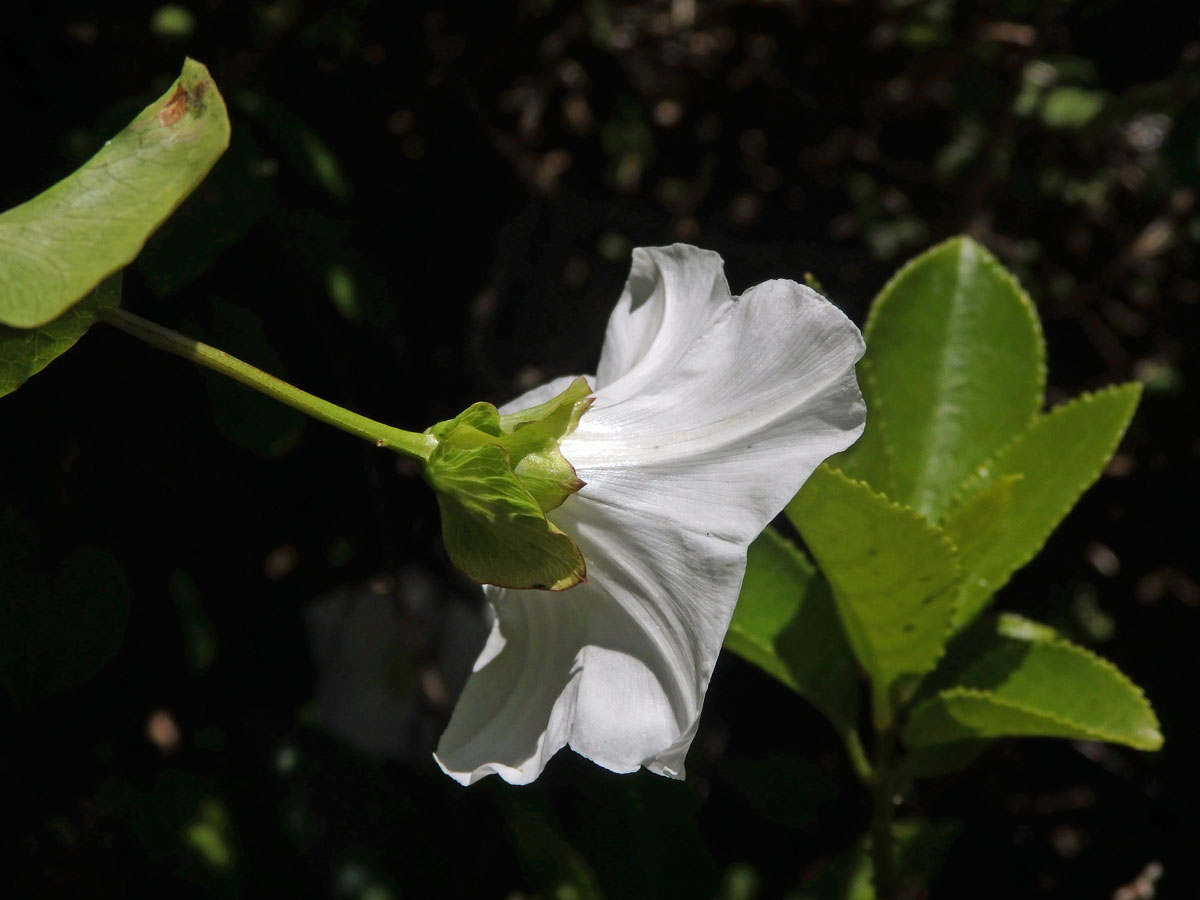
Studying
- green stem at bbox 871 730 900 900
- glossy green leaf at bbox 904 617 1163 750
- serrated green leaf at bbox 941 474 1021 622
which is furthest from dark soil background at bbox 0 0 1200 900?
serrated green leaf at bbox 941 474 1021 622

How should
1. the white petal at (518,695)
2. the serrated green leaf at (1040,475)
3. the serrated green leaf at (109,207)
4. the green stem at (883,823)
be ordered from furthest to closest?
the green stem at (883,823) < the serrated green leaf at (1040,475) < the white petal at (518,695) < the serrated green leaf at (109,207)

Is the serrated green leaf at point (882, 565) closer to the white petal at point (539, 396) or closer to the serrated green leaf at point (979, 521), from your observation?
the serrated green leaf at point (979, 521)

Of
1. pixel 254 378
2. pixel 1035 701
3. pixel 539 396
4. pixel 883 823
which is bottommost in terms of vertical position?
pixel 883 823

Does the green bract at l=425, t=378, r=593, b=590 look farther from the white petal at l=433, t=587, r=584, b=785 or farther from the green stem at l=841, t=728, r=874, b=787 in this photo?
the green stem at l=841, t=728, r=874, b=787

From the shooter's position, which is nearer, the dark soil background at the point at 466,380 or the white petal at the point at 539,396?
the white petal at the point at 539,396

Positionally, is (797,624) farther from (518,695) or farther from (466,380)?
(466,380)

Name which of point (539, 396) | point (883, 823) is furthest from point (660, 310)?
point (883, 823)

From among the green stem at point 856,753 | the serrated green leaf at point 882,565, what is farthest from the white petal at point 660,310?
the green stem at point 856,753
